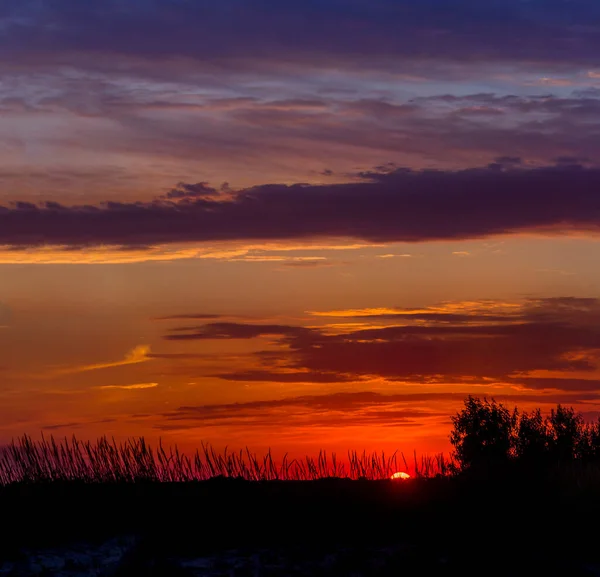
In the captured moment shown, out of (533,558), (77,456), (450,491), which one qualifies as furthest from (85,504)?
(533,558)

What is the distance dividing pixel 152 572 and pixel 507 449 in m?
40.4

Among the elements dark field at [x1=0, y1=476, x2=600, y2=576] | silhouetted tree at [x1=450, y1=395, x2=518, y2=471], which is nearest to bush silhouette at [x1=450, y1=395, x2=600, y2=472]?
silhouetted tree at [x1=450, y1=395, x2=518, y2=471]

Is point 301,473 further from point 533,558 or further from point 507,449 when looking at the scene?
point 507,449

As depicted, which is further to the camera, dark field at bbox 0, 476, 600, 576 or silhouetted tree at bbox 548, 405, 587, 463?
silhouetted tree at bbox 548, 405, 587, 463

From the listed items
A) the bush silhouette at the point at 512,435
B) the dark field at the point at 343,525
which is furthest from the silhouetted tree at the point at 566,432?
the dark field at the point at 343,525

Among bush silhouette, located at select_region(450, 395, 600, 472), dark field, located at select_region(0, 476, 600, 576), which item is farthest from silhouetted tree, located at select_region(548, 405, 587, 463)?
dark field, located at select_region(0, 476, 600, 576)

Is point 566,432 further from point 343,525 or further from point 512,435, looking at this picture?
point 343,525

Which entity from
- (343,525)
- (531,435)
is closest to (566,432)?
(531,435)

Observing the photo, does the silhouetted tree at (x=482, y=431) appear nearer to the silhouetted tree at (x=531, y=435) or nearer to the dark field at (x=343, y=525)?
the silhouetted tree at (x=531, y=435)

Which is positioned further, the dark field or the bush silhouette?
the bush silhouette

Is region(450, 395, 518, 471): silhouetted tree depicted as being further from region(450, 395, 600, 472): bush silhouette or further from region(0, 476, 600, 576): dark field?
region(0, 476, 600, 576): dark field

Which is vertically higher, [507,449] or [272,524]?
[272,524]

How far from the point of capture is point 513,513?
25297mm

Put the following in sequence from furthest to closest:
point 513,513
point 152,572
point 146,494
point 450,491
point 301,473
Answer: point 301,473, point 146,494, point 450,491, point 513,513, point 152,572
